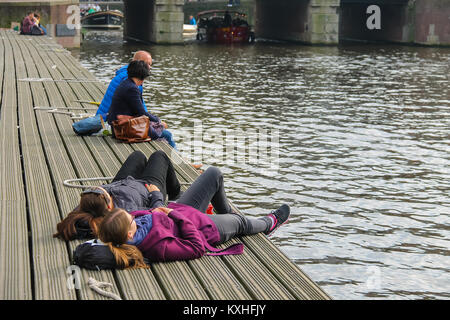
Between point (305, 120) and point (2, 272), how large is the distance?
11891 mm

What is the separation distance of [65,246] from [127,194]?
0.75 m

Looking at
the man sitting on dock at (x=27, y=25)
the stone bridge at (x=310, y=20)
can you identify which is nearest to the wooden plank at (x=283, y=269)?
the man sitting on dock at (x=27, y=25)

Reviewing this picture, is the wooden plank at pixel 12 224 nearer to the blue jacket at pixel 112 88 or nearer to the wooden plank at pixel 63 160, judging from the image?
the wooden plank at pixel 63 160

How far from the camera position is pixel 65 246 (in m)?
5.15

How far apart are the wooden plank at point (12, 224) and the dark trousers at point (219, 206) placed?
4.33 ft

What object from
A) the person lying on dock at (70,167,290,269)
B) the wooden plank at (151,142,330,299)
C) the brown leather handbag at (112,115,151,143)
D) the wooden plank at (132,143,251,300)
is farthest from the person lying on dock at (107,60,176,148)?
the wooden plank at (132,143,251,300)

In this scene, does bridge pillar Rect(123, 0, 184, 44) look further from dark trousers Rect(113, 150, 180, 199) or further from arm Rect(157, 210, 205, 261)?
arm Rect(157, 210, 205, 261)

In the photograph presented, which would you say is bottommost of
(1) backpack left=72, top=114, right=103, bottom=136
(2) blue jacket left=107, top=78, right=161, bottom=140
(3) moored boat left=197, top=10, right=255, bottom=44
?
(1) backpack left=72, top=114, right=103, bottom=136

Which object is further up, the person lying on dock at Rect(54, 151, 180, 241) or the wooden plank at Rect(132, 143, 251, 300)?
the person lying on dock at Rect(54, 151, 180, 241)

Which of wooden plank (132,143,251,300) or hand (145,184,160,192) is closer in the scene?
wooden plank (132,143,251,300)

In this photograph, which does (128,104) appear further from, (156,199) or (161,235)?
(161,235)

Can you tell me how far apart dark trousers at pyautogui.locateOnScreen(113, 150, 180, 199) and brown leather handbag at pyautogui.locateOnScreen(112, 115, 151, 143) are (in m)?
2.06

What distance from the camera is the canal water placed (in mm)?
7531

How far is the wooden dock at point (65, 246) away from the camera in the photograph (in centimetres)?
448
